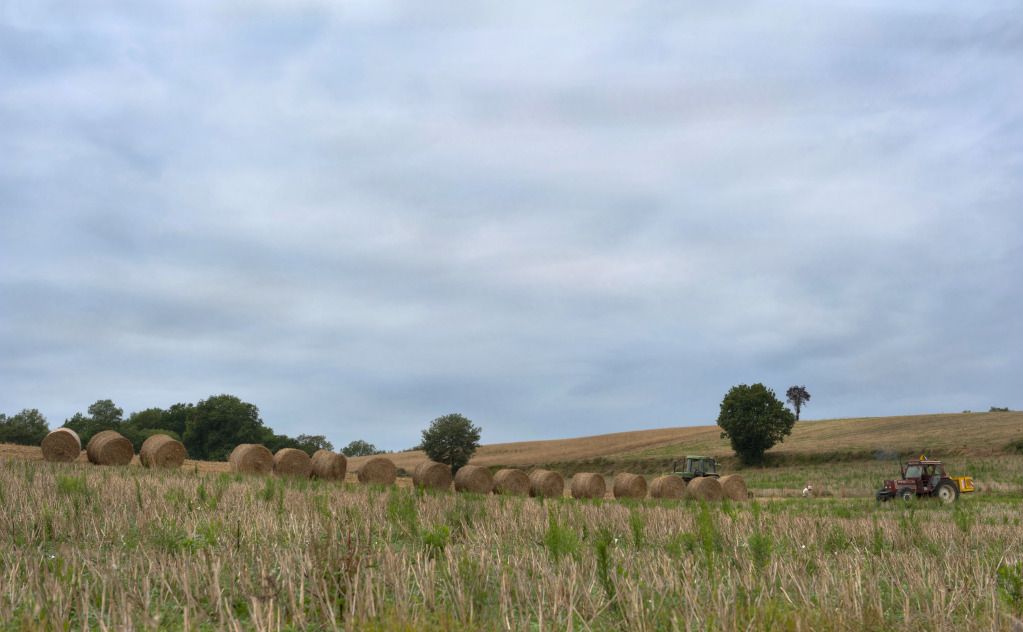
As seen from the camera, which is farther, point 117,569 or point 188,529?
point 188,529

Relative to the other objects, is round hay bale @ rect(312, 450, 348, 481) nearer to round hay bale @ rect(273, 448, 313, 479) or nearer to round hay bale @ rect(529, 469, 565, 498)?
round hay bale @ rect(273, 448, 313, 479)

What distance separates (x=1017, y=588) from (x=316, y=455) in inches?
976

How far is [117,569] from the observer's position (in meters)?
6.30

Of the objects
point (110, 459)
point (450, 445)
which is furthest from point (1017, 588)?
point (450, 445)

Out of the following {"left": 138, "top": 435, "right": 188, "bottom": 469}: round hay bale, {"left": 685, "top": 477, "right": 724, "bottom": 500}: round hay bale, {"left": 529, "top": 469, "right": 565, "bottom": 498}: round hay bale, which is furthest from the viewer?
{"left": 685, "top": 477, "right": 724, "bottom": 500}: round hay bale

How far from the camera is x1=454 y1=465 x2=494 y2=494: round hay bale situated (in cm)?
2845

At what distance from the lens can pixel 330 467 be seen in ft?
92.6

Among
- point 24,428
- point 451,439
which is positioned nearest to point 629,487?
point 451,439

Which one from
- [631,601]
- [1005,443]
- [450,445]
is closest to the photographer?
[631,601]

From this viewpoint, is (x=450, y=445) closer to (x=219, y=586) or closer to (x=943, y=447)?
(x=943, y=447)

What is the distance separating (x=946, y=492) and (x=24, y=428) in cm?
7829

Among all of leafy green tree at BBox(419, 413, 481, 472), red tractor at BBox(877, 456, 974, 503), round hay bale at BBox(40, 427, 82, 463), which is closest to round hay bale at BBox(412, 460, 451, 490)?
round hay bale at BBox(40, 427, 82, 463)

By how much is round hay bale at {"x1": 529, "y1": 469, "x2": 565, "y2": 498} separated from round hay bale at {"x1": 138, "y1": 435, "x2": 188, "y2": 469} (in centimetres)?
1206

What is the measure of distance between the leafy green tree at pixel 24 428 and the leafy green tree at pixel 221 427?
12673 mm
